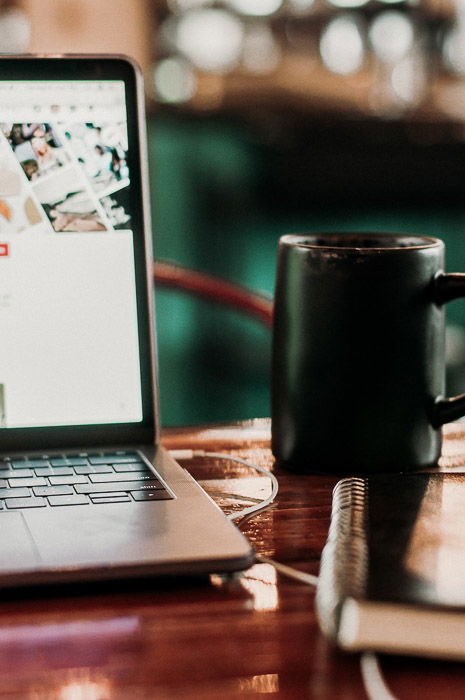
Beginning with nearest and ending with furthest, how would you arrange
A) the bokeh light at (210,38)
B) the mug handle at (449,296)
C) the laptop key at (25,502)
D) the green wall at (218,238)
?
the laptop key at (25,502), the mug handle at (449,296), the green wall at (218,238), the bokeh light at (210,38)

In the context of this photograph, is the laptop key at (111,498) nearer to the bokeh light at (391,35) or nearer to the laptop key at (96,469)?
the laptop key at (96,469)

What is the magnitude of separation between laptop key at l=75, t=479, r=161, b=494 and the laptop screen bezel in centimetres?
9

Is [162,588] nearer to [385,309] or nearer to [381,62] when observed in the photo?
[385,309]

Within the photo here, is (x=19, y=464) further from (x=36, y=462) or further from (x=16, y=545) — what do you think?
(x=16, y=545)

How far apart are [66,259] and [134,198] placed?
0.06 metres

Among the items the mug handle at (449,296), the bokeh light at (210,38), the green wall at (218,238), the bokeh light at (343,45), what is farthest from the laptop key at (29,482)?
the bokeh light at (343,45)

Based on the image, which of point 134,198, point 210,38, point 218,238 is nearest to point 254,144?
point 218,238

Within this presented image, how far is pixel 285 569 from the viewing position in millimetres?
465

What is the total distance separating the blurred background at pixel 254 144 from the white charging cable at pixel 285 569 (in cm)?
179

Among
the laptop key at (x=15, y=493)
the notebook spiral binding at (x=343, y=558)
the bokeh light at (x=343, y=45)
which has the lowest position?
the laptop key at (x=15, y=493)

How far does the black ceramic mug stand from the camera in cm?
60

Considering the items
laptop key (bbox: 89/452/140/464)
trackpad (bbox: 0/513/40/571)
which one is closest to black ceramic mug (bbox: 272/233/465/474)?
laptop key (bbox: 89/452/140/464)

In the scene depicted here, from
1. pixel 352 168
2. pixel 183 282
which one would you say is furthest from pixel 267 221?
pixel 183 282

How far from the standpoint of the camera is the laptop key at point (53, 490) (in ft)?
1.71
